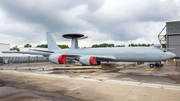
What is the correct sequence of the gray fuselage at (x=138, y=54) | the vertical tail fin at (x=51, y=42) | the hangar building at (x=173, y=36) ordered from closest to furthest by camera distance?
the gray fuselage at (x=138, y=54), the vertical tail fin at (x=51, y=42), the hangar building at (x=173, y=36)

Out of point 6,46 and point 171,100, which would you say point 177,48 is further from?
point 6,46

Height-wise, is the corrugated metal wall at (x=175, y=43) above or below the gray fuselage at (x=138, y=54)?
above

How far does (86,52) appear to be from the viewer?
27.5m

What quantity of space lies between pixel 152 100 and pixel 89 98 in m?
3.24

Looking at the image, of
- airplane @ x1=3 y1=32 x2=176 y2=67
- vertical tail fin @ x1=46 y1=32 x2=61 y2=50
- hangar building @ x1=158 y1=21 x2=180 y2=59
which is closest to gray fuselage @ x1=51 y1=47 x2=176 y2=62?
airplane @ x1=3 y1=32 x2=176 y2=67

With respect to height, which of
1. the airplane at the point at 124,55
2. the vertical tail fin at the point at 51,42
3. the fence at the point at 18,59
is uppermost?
the vertical tail fin at the point at 51,42

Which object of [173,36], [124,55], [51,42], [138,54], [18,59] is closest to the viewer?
[138,54]

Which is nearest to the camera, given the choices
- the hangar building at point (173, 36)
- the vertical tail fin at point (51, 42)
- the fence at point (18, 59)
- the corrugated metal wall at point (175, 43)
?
the vertical tail fin at point (51, 42)

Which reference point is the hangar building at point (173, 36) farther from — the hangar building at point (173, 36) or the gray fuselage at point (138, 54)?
the gray fuselage at point (138, 54)

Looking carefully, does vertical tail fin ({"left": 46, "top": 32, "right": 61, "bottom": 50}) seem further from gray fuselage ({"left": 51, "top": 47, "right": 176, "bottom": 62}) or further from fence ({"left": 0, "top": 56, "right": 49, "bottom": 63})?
fence ({"left": 0, "top": 56, "right": 49, "bottom": 63})

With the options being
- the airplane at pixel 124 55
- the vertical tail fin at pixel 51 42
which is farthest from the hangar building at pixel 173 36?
the vertical tail fin at pixel 51 42

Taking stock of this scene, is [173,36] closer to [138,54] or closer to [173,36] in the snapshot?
[173,36]

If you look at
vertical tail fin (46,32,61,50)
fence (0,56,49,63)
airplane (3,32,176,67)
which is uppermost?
vertical tail fin (46,32,61,50)

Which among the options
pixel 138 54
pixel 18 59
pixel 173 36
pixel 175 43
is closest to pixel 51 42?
pixel 18 59
